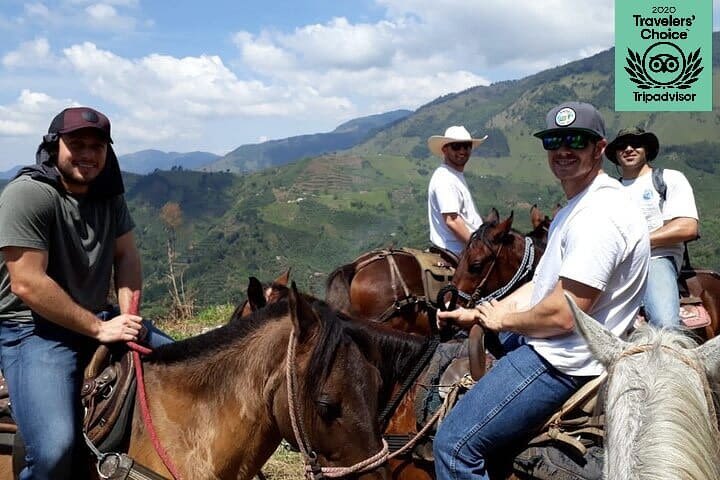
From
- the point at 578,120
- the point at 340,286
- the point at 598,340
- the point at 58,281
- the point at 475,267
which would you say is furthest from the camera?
the point at 340,286

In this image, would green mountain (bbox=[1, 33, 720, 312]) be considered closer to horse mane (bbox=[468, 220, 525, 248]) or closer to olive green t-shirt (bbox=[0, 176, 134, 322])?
horse mane (bbox=[468, 220, 525, 248])

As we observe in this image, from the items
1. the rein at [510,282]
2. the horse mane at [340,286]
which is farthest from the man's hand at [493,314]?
the horse mane at [340,286]

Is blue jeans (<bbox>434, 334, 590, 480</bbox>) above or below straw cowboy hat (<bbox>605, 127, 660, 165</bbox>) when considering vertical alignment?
below

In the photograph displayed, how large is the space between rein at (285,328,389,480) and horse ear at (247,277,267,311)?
2297 mm

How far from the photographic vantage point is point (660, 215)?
18.9 feet

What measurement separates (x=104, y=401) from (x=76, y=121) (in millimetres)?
1418

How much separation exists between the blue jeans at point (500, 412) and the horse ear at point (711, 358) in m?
0.91

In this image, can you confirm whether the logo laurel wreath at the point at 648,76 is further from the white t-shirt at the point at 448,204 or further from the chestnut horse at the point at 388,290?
the white t-shirt at the point at 448,204

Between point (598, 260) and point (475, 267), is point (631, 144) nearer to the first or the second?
point (475, 267)

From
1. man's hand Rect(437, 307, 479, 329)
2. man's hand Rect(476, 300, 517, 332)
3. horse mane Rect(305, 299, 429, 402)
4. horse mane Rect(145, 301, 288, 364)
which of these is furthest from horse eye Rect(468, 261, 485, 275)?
horse mane Rect(145, 301, 288, 364)

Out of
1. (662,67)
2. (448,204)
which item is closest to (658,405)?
(448,204)

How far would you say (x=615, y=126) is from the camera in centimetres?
17538

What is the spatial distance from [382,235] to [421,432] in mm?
101884

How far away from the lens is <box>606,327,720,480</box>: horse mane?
5.81ft
